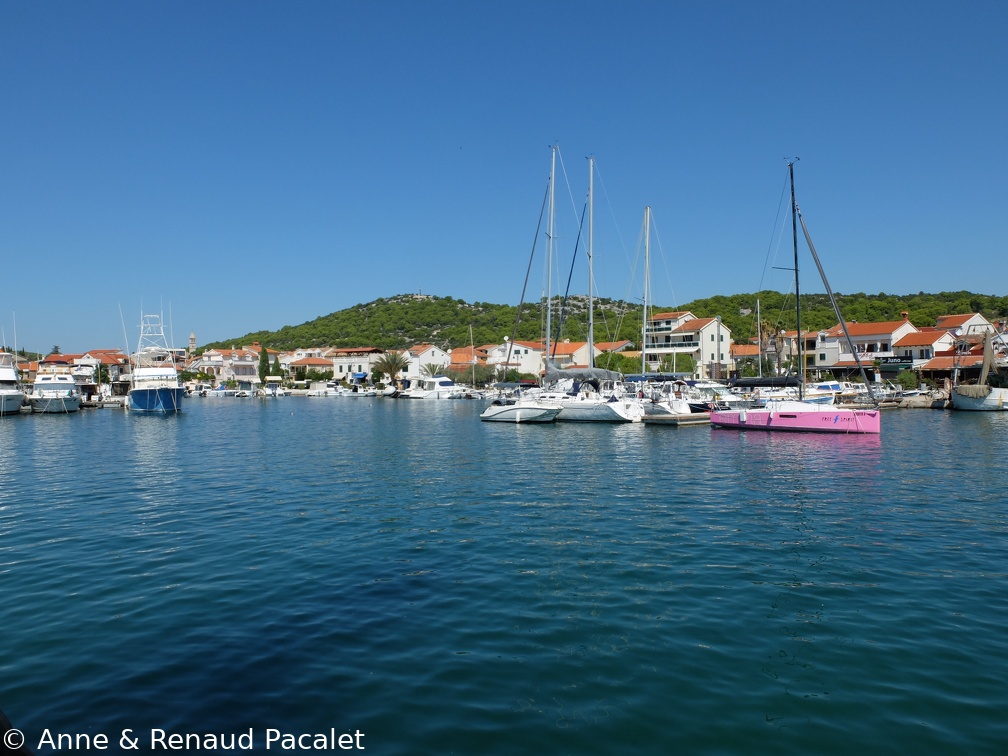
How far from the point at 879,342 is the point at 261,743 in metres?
91.0

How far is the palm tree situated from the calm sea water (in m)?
97.1

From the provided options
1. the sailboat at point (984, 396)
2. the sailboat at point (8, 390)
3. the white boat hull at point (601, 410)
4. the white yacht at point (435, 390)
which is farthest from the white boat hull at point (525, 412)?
the white yacht at point (435, 390)

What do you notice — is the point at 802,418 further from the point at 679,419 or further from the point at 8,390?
the point at 8,390

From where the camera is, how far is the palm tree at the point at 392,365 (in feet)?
391

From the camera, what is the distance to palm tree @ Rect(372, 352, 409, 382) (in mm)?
119194

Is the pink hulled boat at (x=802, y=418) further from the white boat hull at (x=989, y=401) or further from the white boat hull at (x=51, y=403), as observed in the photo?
the white boat hull at (x=51, y=403)

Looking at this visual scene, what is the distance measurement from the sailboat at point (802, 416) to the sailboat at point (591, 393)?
→ 6621 mm

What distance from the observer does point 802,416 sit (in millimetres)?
37219

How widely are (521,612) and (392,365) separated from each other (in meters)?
111

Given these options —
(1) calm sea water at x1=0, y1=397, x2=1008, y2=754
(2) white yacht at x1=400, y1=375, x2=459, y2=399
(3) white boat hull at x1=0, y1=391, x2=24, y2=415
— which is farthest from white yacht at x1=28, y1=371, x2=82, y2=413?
(1) calm sea water at x1=0, y1=397, x2=1008, y2=754

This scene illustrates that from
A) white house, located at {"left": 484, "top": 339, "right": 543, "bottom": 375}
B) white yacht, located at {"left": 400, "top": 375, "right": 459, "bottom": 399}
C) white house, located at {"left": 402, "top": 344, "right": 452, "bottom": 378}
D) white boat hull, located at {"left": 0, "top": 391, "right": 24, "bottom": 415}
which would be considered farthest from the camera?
white house, located at {"left": 402, "top": 344, "right": 452, "bottom": 378}

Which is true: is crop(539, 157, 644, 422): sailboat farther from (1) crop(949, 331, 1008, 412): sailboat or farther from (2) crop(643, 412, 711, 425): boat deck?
(1) crop(949, 331, 1008, 412): sailboat

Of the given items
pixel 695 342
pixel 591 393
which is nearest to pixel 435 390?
pixel 695 342

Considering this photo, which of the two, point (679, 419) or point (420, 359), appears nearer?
point (679, 419)
